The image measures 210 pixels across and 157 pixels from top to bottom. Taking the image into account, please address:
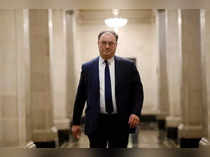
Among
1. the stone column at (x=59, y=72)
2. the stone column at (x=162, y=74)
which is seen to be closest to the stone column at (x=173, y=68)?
the stone column at (x=162, y=74)

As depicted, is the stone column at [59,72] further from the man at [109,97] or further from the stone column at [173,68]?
the man at [109,97]

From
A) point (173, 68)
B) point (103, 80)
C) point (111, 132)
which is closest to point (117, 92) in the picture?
point (103, 80)

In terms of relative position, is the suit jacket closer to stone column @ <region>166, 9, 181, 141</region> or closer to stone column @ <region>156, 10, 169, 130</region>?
stone column @ <region>166, 9, 181, 141</region>

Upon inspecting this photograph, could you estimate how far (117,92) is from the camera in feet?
9.97

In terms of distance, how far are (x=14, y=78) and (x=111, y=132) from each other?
2.42m

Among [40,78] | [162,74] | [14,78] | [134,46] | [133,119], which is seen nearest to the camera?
[133,119]

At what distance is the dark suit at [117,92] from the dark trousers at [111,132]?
32 millimetres

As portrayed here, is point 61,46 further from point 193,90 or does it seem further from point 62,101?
point 193,90

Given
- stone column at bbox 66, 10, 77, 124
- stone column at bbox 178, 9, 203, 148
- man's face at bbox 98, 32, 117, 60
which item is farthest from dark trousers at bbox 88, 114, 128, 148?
stone column at bbox 66, 10, 77, 124

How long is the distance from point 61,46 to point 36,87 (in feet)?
8.54

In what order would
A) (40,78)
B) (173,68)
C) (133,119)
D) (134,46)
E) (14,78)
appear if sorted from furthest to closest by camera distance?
(134,46) → (173,68) → (40,78) → (14,78) → (133,119)

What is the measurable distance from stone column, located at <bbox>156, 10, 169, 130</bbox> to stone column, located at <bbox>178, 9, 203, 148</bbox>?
425 cm

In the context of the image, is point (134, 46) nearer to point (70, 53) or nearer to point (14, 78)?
point (70, 53)

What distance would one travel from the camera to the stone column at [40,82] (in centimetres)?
859
